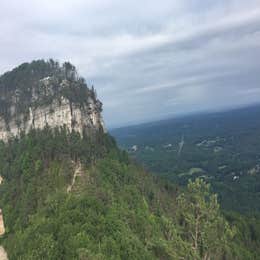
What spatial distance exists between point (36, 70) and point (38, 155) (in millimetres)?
48614

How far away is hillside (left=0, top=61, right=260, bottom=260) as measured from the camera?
87.5ft

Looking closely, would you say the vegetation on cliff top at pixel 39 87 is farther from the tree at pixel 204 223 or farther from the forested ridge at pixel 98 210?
the tree at pixel 204 223

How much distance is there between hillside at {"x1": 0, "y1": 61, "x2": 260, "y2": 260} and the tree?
0.07 metres

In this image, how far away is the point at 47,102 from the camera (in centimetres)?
10425

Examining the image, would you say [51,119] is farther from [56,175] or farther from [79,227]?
[79,227]

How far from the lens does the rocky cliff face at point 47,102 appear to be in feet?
333

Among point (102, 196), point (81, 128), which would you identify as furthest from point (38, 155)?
point (102, 196)

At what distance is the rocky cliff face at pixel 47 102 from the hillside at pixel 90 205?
50cm

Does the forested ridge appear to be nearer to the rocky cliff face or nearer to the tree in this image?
the tree

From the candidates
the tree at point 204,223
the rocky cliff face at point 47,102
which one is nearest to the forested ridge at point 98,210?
the tree at point 204,223

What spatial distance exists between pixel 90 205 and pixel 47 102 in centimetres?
5368

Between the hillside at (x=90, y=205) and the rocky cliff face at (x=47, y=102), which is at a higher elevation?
the rocky cliff face at (x=47, y=102)

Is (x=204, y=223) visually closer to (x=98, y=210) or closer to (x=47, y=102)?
(x=98, y=210)

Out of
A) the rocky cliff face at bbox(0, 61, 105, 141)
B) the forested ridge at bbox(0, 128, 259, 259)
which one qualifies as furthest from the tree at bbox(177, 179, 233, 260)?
the rocky cliff face at bbox(0, 61, 105, 141)
